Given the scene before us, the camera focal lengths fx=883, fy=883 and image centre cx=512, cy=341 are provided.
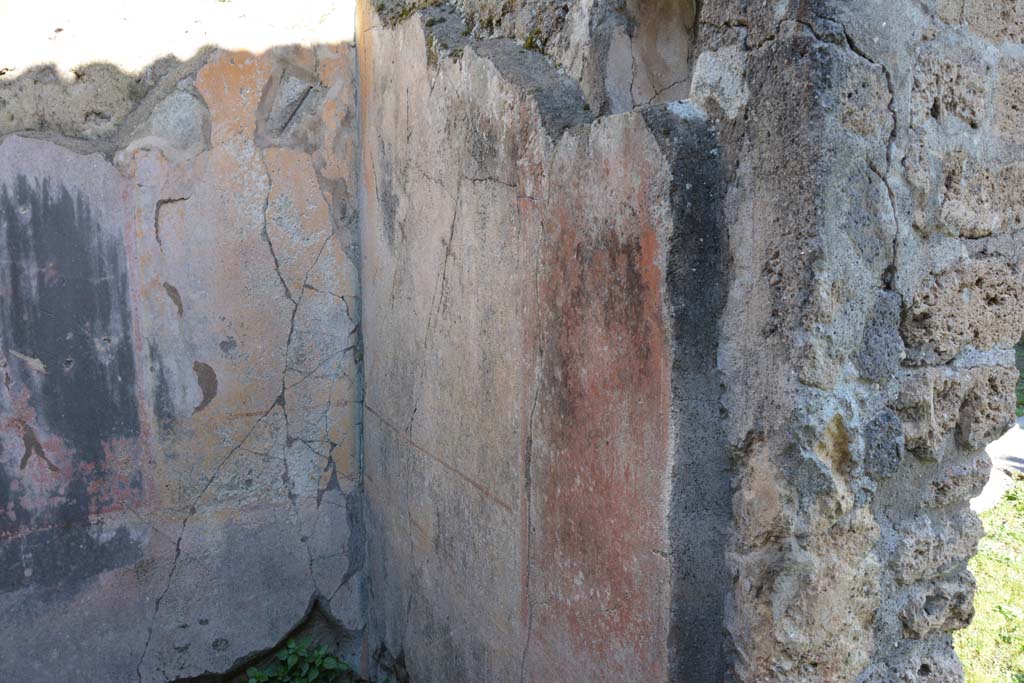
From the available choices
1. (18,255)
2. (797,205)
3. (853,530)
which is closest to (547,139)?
(797,205)

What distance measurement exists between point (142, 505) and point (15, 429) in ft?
1.25

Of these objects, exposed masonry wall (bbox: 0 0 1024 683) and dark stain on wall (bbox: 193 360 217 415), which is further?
dark stain on wall (bbox: 193 360 217 415)

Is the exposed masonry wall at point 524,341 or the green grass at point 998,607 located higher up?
the exposed masonry wall at point 524,341

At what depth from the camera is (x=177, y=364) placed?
242cm

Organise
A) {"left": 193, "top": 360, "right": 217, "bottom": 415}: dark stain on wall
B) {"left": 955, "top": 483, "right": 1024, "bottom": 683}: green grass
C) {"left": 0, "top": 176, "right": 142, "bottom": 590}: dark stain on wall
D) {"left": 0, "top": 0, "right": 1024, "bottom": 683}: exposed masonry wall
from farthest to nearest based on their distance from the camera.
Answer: {"left": 955, "top": 483, "right": 1024, "bottom": 683}: green grass < {"left": 193, "top": 360, "right": 217, "bottom": 415}: dark stain on wall < {"left": 0, "top": 176, "right": 142, "bottom": 590}: dark stain on wall < {"left": 0, "top": 0, "right": 1024, "bottom": 683}: exposed masonry wall

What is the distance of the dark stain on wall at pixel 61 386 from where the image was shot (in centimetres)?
222

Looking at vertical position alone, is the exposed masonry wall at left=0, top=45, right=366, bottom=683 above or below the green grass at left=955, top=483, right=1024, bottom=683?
above

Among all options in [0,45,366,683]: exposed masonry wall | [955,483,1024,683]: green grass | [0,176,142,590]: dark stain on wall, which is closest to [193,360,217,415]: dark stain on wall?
[0,45,366,683]: exposed masonry wall

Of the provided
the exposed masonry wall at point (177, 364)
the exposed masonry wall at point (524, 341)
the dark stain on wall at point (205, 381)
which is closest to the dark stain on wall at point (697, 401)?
the exposed masonry wall at point (524, 341)

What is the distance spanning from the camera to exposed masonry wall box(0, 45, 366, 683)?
2.26 meters

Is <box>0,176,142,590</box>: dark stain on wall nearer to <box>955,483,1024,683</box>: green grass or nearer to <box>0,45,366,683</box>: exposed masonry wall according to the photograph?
<box>0,45,366,683</box>: exposed masonry wall

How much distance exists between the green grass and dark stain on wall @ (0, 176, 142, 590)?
8.58 ft

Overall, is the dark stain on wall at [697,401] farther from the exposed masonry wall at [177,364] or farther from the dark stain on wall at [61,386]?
the dark stain on wall at [61,386]

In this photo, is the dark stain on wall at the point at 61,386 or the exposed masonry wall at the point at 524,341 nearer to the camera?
the exposed masonry wall at the point at 524,341
